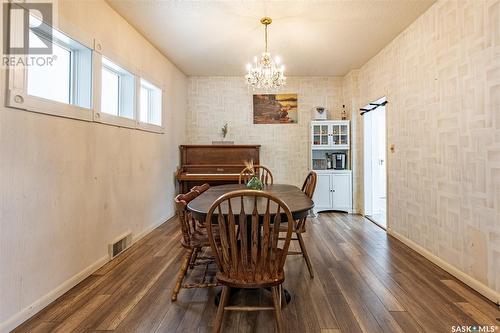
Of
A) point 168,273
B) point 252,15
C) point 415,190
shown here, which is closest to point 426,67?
point 415,190

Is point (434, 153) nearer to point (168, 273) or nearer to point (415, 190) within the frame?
point (415, 190)

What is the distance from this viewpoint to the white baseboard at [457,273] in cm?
193

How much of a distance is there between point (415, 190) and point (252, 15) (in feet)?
8.77

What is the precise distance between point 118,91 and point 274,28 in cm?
205

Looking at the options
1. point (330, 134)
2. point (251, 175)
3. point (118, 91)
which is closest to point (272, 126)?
point (330, 134)

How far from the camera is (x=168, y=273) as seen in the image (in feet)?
7.89

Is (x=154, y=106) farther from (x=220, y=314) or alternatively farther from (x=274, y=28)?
(x=220, y=314)

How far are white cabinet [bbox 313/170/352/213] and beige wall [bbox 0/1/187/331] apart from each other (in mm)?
3089

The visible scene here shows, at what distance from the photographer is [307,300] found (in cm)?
193

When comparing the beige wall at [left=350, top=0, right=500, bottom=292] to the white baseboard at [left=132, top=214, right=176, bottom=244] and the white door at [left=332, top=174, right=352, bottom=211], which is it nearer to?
the white door at [left=332, top=174, right=352, bottom=211]

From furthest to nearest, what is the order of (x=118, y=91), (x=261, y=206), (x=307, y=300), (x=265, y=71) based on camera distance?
(x=118, y=91) → (x=265, y=71) → (x=307, y=300) → (x=261, y=206)

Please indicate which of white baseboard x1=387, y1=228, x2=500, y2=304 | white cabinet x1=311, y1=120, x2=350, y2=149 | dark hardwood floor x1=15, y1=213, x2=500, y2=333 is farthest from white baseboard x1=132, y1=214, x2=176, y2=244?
white baseboard x1=387, y1=228, x2=500, y2=304

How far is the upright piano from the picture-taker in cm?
474

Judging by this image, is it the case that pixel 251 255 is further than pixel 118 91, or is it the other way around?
pixel 118 91
